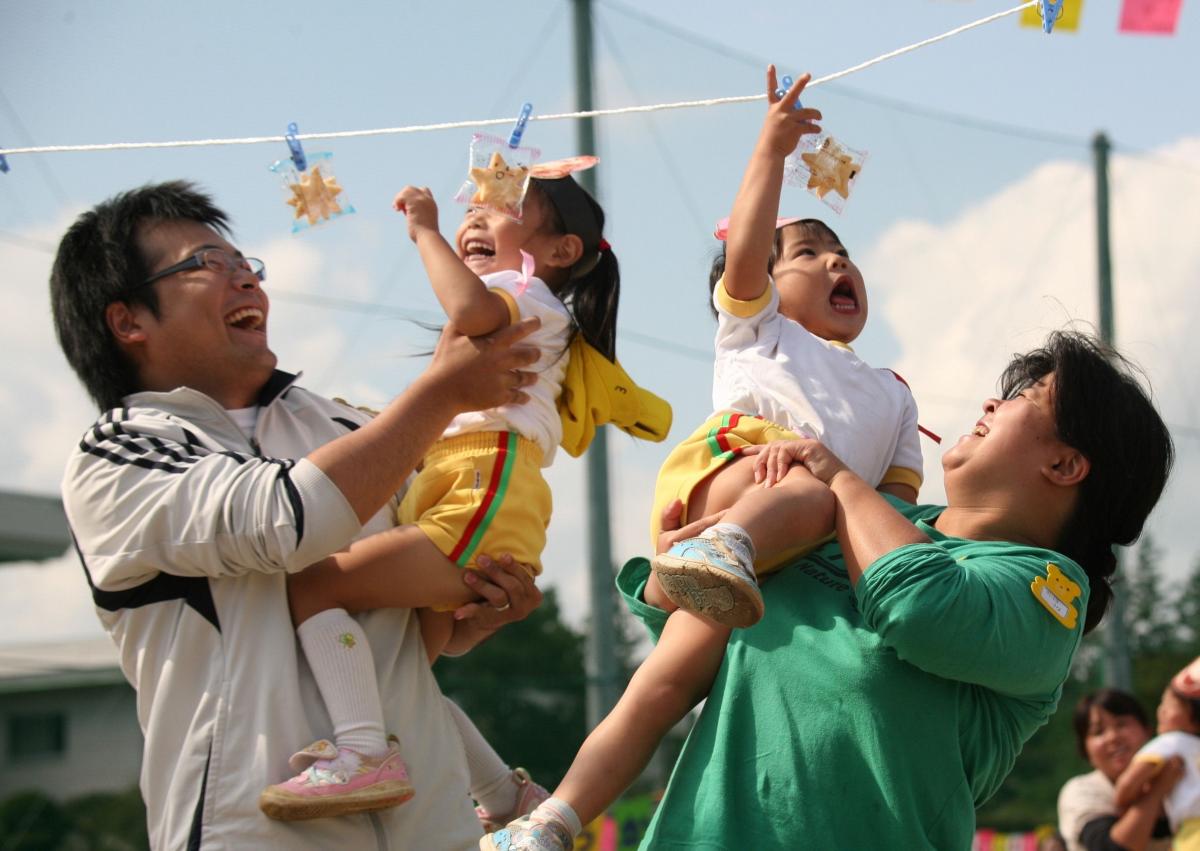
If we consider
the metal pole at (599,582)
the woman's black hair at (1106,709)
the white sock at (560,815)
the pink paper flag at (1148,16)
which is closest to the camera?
the white sock at (560,815)

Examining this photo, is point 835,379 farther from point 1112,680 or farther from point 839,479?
point 1112,680

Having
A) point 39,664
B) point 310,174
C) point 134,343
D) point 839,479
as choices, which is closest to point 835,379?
point 839,479

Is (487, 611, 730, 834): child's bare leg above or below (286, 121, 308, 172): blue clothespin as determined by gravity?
below

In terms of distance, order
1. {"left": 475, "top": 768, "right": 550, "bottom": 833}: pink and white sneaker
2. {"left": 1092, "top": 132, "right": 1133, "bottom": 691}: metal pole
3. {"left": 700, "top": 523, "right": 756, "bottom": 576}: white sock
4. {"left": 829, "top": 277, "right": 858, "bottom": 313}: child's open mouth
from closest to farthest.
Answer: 1. {"left": 700, "top": 523, "right": 756, "bottom": 576}: white sock
2. {"left": 829, "top": 277, "right": 858, "bottom": 313}: child's open mouth
3. {"left": 475, "top": 768, "right": 550, "bottom": 833}: pink and white sneaker
4. {"left": 1092, "top": 132, "right": 1133, "bottom": 691}: metal pole

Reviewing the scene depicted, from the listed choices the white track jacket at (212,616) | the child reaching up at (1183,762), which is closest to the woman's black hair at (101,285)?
the white track jacket at (212,616)

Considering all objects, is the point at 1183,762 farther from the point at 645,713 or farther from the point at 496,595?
the point at 645,713

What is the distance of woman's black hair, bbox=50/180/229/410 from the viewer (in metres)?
2.45

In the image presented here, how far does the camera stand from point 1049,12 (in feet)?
7.84

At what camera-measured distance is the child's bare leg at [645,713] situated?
2.15 meters

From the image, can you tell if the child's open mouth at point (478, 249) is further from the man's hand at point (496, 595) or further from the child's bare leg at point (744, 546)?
the child's bare leg at point (744, 546)

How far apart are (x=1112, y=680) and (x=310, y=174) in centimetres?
821

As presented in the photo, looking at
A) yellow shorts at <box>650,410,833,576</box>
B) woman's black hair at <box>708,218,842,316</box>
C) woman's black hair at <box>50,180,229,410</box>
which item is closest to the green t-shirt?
yellow shorts at <box>650,410,833,576</box>

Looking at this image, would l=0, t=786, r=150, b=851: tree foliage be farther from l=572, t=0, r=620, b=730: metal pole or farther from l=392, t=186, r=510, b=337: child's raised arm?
l=392, t=186, r=510, b=337: child's raised arm

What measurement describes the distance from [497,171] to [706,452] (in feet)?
1.91
